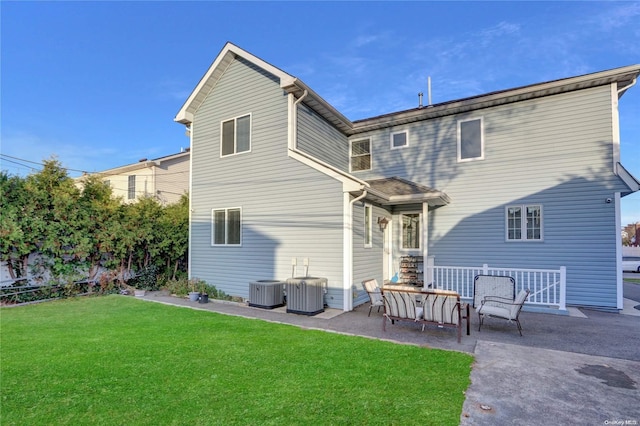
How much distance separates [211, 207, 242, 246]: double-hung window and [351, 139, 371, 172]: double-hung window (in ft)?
15.5

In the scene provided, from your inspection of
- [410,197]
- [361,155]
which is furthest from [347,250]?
Result: [361,155]

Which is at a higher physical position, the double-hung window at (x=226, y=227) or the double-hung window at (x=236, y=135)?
the double-hung window at (x=236, y=135)

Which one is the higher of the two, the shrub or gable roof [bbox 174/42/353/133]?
gable roof [bbox 174/42/353/133]

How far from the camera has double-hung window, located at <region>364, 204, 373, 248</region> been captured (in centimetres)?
927

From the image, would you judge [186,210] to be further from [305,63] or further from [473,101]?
[473,101]

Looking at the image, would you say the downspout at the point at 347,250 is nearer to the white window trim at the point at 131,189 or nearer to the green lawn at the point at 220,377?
the green lawn at the point at 220,377

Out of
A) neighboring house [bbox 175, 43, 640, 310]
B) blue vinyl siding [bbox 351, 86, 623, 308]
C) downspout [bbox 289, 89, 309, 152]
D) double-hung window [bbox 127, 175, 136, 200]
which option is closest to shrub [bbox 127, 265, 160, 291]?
neighboring house [bbox 175, 43, 640, 310]

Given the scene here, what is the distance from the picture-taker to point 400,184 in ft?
34.3

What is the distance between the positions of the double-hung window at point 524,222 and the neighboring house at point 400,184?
3cm

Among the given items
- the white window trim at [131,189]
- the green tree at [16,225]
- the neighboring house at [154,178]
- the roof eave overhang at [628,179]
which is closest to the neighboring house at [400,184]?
the roof eave overhang at [628,179]

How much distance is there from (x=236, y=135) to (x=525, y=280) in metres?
9.86

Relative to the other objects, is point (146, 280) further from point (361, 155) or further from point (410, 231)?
point (410, 231)

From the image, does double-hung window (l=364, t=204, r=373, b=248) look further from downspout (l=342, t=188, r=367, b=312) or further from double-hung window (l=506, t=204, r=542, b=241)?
double-hung window (l=506, t=204, r=542, b=241)

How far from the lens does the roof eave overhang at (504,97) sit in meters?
8.11
